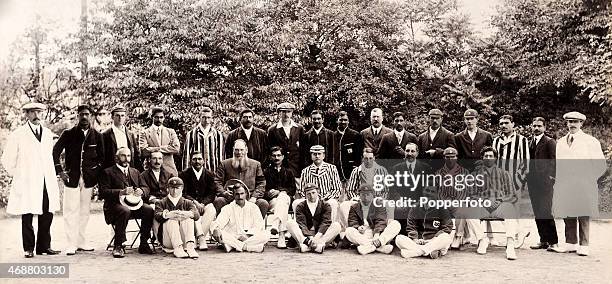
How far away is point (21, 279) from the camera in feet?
16.2

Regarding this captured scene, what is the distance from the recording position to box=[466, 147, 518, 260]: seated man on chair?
17.7 ft

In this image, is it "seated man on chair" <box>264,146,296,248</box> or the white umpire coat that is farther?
"seated man on chair" <box>264,146,296,248</box>

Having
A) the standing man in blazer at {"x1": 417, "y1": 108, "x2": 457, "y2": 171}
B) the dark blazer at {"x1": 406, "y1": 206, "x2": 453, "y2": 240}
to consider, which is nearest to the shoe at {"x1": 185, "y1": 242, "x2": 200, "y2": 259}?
the dark blazer at {"x1": 406, "y1": 206, "x2": 453, "y2": 240}

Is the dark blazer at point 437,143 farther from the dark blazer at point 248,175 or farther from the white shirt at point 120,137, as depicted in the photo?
the white shirt at point 120,137

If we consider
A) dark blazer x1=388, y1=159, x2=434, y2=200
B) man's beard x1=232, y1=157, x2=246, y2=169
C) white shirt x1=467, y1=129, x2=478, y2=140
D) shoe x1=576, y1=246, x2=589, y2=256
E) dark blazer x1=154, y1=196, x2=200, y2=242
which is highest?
white shirt x1=467, y1=129, x2=478, y2=140

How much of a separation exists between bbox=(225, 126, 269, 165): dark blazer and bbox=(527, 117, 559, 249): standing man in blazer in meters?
2.38

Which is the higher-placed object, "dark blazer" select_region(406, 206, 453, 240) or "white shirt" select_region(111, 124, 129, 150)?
"white shirt" select_region(111, 124, 129, 150)

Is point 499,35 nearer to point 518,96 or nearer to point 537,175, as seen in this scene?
point 518,96

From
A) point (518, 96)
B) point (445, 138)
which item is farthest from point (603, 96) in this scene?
point (445, 138)

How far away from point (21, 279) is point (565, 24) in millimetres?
4958

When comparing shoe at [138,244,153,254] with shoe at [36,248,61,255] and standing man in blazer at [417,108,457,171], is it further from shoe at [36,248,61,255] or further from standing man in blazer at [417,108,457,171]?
standing man in blazer at [417,108,457,171]

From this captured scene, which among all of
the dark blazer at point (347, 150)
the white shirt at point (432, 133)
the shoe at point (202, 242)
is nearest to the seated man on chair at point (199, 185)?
the shoe at point (202, 242)

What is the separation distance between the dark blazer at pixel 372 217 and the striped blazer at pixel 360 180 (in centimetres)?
17

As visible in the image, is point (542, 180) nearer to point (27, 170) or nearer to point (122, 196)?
point (122, 196)
